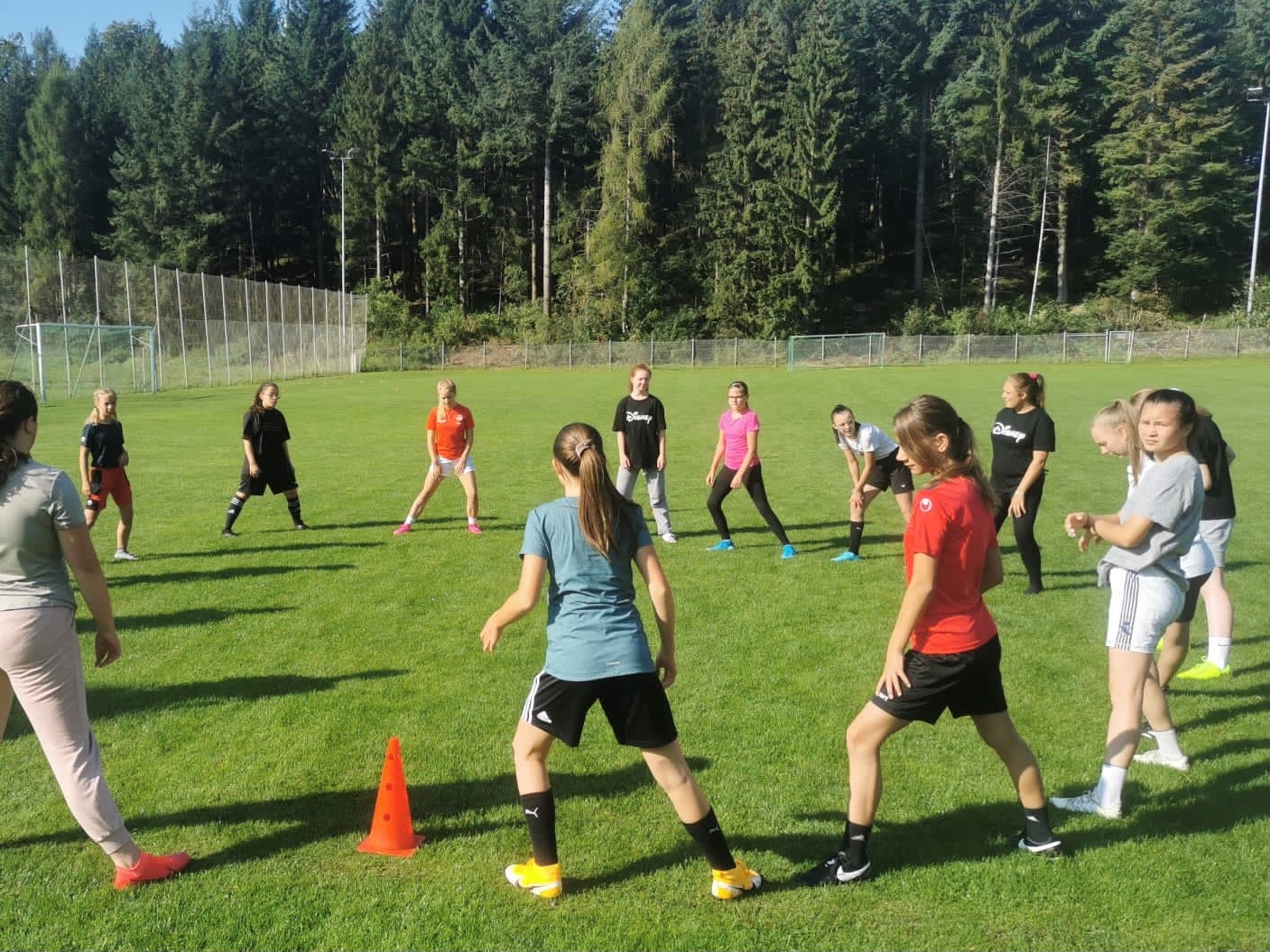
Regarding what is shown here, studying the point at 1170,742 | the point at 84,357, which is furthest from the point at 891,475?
the point at 84,357

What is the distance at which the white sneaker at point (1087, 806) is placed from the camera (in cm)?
423

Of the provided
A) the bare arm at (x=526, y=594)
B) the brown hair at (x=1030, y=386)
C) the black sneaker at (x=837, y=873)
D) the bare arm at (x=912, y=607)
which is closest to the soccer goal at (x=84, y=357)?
the brown hair at (x=1030, y=386)

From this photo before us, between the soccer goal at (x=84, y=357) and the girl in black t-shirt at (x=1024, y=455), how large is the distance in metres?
30.4

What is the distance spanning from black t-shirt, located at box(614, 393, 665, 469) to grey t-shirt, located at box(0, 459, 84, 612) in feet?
22.5

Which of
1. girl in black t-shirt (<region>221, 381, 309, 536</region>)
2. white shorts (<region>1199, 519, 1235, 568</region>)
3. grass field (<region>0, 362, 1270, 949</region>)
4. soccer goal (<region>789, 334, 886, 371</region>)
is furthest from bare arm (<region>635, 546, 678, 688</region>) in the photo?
soccer goal (<region>789, 334, 886, 371</region>)

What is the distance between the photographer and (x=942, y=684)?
11.7ft

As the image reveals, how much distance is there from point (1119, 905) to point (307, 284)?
7672 centimetres

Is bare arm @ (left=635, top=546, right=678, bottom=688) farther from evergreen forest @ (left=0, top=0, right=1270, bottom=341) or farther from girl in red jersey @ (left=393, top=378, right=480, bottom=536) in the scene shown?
evergreen forest @ (left=0, top=0, right=1270, bottom=341)

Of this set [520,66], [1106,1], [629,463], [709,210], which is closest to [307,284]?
[520,66]

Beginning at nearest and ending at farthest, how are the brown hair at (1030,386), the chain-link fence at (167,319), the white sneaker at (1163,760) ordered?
1. the white sneaker at (1163,760)
2. the brown hair at (1030,386)
3. the chain-link fence at (167,319)

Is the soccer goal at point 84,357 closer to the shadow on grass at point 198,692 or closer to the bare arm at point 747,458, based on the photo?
the bare arm at point 747,458

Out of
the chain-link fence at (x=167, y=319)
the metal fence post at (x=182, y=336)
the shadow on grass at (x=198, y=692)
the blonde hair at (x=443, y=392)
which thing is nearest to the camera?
the shadow on grass at (x=198, y=692)

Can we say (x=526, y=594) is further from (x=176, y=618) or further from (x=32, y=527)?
(x=176, y=618)

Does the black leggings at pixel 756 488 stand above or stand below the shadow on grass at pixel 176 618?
above
